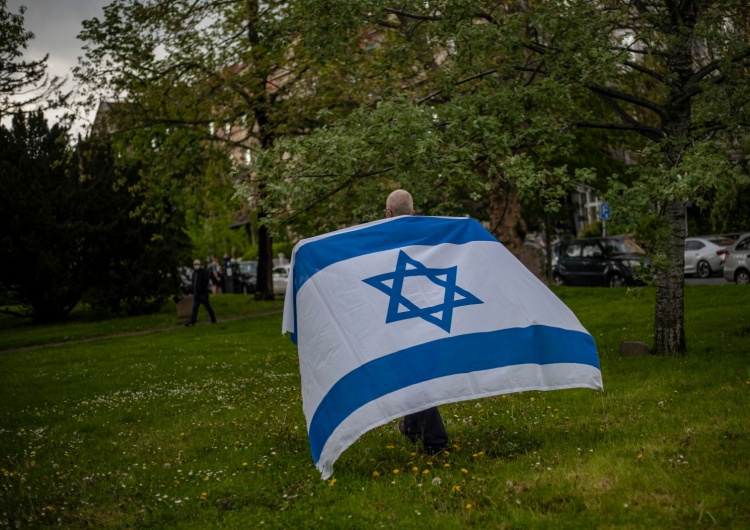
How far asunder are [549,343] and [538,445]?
0.88 m

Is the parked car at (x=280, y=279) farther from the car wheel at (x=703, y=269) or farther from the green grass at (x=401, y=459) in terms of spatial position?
the green grass at (x=401, y=459)

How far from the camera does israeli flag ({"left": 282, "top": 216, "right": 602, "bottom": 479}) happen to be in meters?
7.11

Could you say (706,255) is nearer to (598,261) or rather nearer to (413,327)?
(598,261)

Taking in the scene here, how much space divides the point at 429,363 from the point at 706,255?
29422mm

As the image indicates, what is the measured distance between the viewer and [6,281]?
32.5 meters

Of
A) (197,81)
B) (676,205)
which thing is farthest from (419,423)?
(197,81)

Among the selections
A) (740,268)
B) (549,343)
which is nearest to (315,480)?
(549,343)

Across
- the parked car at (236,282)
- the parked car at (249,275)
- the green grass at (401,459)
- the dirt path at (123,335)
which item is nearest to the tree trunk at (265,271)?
the dirt path at (123,335)

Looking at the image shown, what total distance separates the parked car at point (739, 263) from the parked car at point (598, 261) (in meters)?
4.11

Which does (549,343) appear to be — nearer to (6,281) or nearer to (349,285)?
(349,285)

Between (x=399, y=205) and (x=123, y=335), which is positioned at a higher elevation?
(x=399, y=205)

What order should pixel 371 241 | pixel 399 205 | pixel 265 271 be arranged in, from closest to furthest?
pixel 371 241 → pixel 399 205 → pixel 265 271

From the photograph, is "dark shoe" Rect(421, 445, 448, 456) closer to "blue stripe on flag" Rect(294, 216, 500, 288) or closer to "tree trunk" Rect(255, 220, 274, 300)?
"blue stripe on flag" Rect(294, 216, 500, 288)

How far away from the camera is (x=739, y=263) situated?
28062 mm
